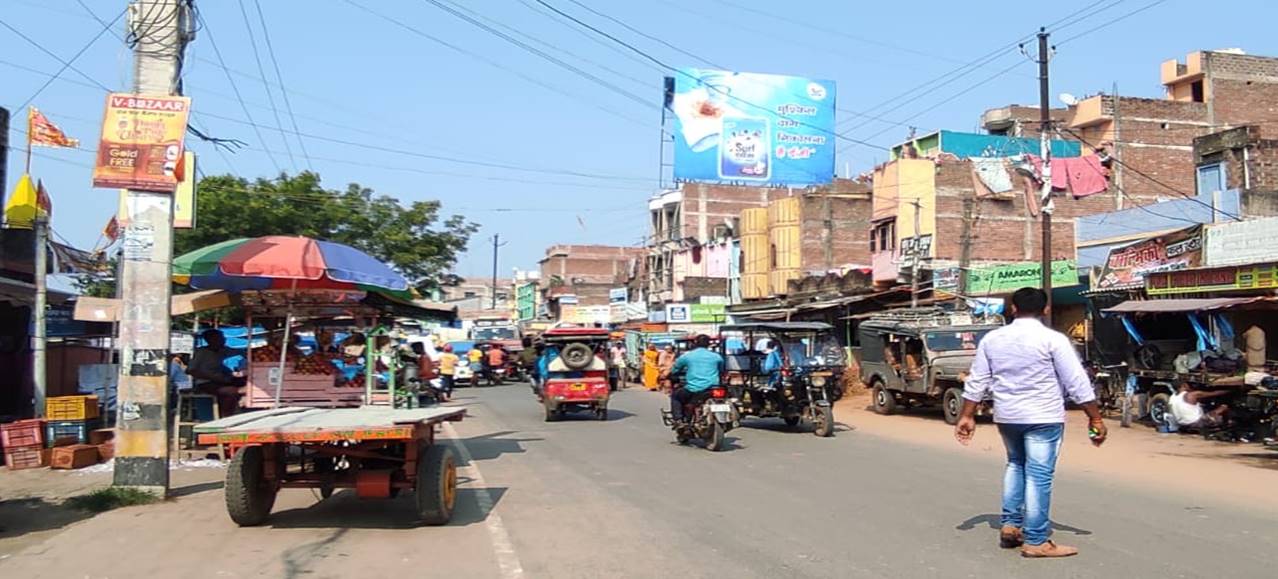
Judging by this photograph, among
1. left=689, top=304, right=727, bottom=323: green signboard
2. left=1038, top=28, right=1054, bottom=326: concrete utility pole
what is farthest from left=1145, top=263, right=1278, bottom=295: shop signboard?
left=689, top=304, right=727, bottom=323: green signboard

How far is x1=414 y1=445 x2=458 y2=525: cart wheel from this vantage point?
27.3 feet

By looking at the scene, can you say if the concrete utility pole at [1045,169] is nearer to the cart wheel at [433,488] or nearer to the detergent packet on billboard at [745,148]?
the detergent packet on billboard at [745,148]

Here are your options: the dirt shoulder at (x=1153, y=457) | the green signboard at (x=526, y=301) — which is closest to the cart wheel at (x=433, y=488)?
the dirt shoulder at (x=1153, y=457)

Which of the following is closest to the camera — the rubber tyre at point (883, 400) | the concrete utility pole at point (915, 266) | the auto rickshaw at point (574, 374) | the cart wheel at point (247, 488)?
the cart wheel at point (247, 488)

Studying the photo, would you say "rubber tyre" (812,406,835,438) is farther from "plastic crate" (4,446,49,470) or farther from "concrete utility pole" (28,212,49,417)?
→ "concrete utility pole" (28,212,49,417)

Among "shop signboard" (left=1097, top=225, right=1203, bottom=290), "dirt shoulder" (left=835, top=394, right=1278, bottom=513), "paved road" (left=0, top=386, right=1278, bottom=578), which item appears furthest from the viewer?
"shop signboard" (left=1097, top=225, right=1203, bottom=290)

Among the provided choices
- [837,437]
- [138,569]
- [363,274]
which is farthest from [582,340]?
[138,569]

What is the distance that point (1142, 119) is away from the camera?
1593 inches

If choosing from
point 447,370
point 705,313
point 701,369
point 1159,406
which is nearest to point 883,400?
point 1159,406

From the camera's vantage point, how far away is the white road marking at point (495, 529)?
6850 millimetres

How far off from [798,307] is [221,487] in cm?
2738

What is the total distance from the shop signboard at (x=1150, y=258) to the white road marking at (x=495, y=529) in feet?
51.2

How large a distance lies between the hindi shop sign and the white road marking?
4.57m

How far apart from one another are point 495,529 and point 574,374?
1379cm
